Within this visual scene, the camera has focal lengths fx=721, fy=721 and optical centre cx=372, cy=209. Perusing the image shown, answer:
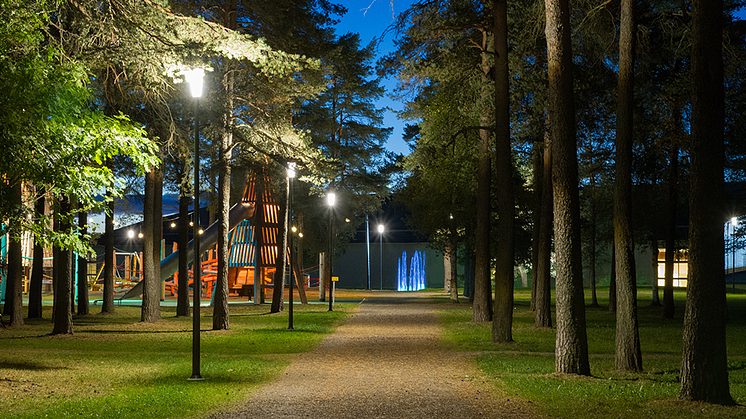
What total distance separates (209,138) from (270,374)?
11227mm

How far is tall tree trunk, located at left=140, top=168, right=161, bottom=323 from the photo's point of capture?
21781 millimetres

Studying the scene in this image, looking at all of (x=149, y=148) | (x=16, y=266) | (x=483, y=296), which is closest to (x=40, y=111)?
(x=149, y=148)

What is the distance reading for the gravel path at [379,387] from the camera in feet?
27.7

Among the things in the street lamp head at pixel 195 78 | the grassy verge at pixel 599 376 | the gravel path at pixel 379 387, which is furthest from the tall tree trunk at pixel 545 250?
the street lamp head at pixel 195 78

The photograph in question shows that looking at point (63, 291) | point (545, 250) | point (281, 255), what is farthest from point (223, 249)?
point (545, 250)

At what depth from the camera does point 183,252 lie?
2353cm

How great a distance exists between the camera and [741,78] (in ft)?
47.3

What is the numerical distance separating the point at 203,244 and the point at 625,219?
25.0 metres

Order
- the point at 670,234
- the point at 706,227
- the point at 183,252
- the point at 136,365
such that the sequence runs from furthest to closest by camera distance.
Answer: the point at 670,234 → the point at 183,252 → the point at 136,365 → the point at 706,227

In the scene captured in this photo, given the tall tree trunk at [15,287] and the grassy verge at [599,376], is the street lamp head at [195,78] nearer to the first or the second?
the grassy verge at [599,376]

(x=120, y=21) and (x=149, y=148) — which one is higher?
(x=120, y=21)

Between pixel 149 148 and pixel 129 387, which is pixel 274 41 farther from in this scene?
pixel 129 387

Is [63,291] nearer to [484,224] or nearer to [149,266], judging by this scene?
[149,266]

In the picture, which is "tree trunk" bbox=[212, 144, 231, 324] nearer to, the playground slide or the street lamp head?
the street lamp head
